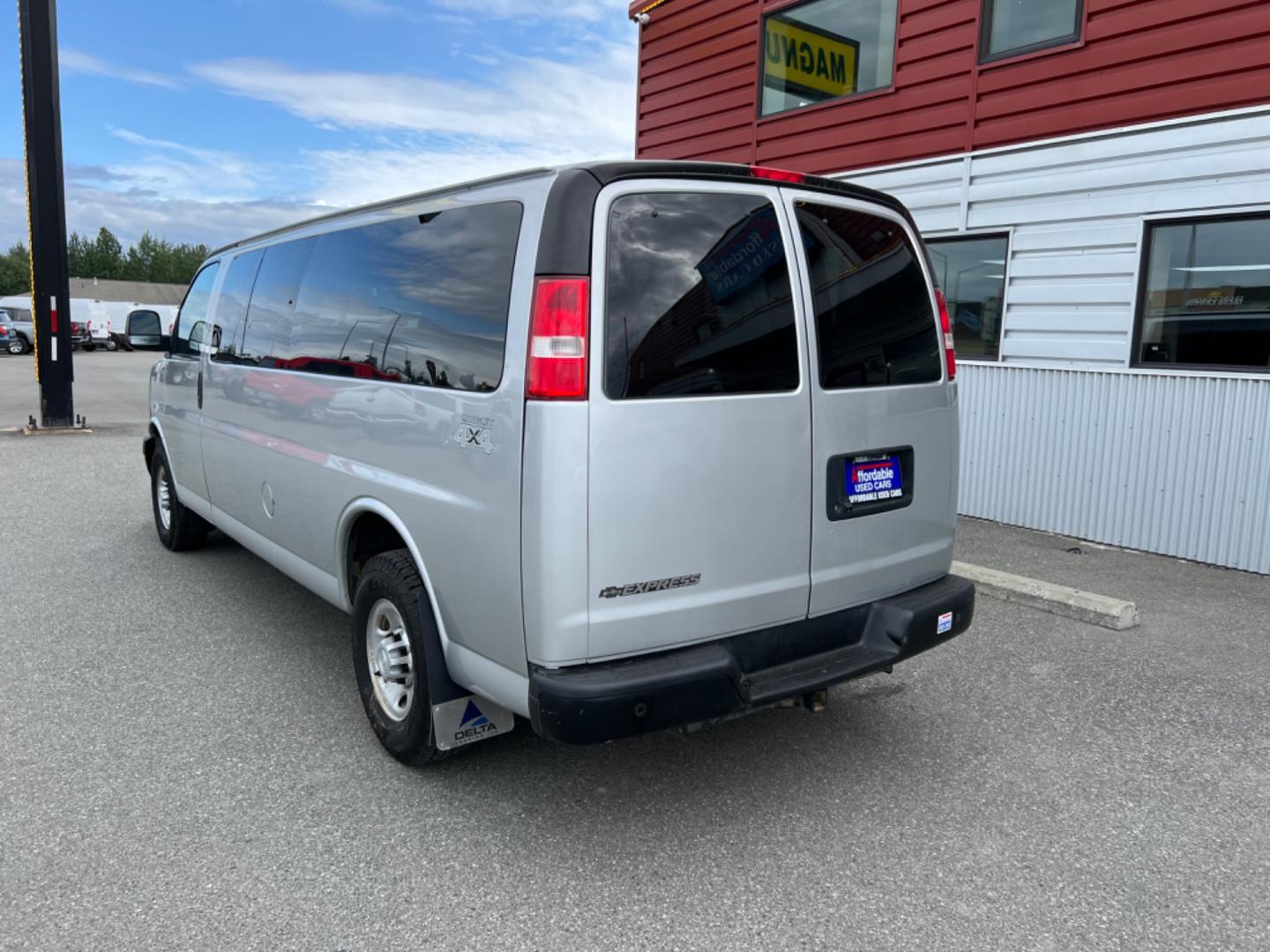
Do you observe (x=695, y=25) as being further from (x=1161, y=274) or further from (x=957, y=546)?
(x=957, y=546)

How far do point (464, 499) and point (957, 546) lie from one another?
4.85m

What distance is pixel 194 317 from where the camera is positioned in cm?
551

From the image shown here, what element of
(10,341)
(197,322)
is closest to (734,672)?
(197,322)

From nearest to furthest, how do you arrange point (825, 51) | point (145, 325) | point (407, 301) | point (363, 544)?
point (407, 301)
point (363, 544)
point (145, 325)
point (825, 51)

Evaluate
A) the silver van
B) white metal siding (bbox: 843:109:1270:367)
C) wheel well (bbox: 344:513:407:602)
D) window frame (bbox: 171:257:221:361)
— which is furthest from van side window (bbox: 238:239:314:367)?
white metal siding (bbox: 843:109:1270:367)

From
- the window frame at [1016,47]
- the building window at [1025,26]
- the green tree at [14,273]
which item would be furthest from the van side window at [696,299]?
the green tree at [14,273]

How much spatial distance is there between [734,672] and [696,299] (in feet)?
3.70

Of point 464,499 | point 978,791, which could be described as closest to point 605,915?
point 464,499

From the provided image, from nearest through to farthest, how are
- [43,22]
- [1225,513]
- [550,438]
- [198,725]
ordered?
→ [550,438]
[198,725]
[1225,513]
[43,22]

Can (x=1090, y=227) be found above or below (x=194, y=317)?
above

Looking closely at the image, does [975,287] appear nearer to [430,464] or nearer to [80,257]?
[430,464]

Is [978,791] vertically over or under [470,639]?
under

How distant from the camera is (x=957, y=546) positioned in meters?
6.70

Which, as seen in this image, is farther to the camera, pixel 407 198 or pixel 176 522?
pixel 176 522
